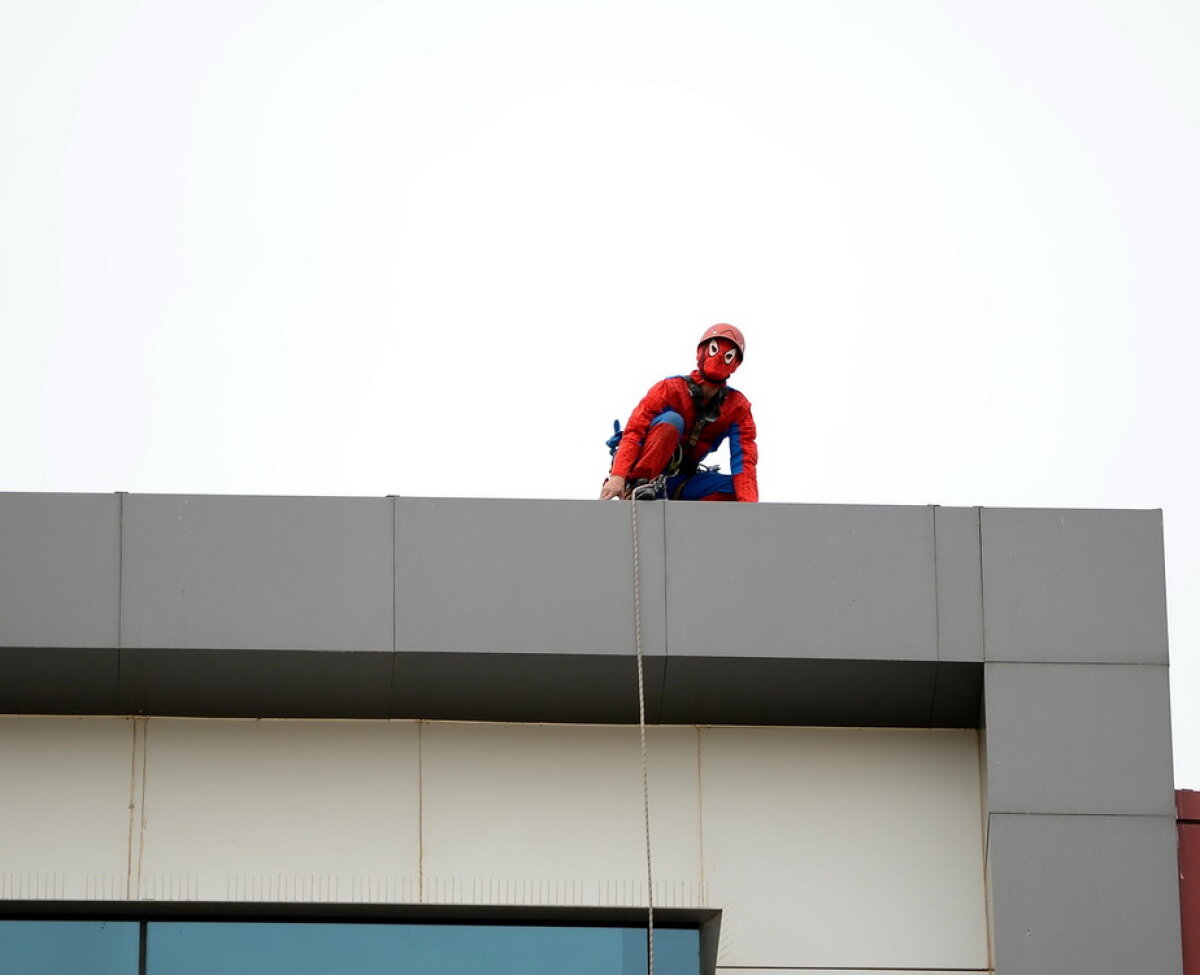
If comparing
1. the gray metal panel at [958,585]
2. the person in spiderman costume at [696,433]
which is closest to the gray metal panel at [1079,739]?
the gray metal panel at [958,585]

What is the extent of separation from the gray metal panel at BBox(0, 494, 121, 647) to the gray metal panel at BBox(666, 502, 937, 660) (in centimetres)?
324

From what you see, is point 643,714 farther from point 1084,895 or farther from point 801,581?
point 1084,895

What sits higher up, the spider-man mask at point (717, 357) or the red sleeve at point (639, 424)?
the spider-man mask at point (717, 357)

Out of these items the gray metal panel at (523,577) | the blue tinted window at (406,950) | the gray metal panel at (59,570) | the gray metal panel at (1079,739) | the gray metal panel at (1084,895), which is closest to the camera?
the gray metal panel at (1084,895)

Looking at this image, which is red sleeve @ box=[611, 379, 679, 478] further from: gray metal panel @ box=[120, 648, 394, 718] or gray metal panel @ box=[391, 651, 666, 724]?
gray metal panel @ box=[120, 648, 394, 718]

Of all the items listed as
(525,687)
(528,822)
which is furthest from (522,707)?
(528,822)

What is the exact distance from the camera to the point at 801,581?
44.7 ft

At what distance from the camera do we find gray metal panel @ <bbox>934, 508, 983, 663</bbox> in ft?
44.3

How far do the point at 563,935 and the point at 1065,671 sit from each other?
330cm

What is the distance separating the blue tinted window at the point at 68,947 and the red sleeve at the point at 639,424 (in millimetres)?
4247

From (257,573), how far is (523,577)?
1537 mm

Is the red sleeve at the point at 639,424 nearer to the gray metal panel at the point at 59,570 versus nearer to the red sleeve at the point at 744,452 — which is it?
the red sleeve at the point at 744,452

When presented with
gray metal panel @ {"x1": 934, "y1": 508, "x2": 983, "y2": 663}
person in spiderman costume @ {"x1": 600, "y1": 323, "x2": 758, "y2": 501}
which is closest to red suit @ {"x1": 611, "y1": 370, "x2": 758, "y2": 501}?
person in spiderman costume @ {"x1": 600, "y1": 323, "x2": 758, "y2": 501}

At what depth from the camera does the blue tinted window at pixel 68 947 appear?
13586 millimetres
